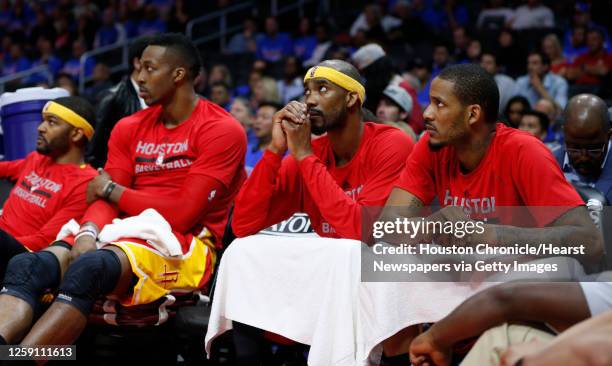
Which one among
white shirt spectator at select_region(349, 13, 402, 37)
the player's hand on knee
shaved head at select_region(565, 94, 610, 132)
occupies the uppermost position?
white shirt spectator at select_region(349, 13, 402, 37)

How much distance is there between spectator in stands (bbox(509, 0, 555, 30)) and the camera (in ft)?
33.3

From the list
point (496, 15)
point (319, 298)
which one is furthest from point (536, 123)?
point (319, 298)

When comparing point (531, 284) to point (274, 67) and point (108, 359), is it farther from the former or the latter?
point (274, 67)

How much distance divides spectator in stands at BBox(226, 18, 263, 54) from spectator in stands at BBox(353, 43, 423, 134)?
6.42m

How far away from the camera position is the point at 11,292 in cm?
368

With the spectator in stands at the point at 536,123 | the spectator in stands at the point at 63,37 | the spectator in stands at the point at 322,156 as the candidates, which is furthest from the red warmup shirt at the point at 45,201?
the spectator in stands at the point at 63,37

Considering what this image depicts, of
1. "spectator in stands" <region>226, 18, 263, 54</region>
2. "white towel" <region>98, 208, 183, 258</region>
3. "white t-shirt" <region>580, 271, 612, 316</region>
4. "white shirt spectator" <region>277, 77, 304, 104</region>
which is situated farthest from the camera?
"spectator in stands" <region>226, 18, 263, 54</region>

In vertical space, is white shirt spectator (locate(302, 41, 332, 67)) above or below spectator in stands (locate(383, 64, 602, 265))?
above

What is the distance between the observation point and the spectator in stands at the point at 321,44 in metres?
10.9

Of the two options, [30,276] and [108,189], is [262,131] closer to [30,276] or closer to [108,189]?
[108,189]

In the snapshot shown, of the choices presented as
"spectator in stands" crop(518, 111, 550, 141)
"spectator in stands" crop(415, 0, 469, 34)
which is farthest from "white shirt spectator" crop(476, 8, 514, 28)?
"spectator in stands" crop(518, 111, 550, 141)

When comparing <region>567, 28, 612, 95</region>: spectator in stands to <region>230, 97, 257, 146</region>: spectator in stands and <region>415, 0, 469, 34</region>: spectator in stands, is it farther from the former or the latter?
<region>230, 97, 257, 146</region>: spectator in stands

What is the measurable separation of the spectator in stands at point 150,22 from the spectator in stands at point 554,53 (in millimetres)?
6585

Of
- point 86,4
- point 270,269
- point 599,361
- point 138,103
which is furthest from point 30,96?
point 86,4
